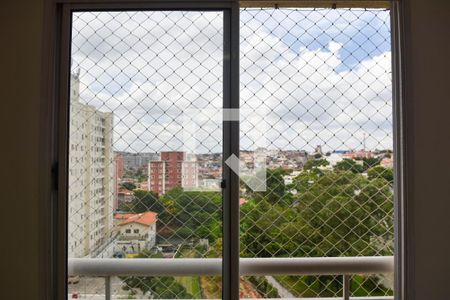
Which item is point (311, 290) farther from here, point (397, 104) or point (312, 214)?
point (397, 104)

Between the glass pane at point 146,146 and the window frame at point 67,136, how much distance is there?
5cm

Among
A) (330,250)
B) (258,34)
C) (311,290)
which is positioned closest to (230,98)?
(258,34)

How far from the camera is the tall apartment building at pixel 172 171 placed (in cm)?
163

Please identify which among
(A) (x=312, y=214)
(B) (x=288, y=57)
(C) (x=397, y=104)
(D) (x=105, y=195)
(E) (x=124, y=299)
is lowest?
(E) (x=124, y=299)

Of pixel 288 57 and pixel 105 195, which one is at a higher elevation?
pixel 288 57

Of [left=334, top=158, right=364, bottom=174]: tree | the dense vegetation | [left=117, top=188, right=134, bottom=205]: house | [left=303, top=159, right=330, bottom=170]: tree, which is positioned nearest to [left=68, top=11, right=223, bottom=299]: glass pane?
[left=117, top=188, right=134, bottom=205]: house

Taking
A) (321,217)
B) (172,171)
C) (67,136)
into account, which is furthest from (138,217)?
(321,217)

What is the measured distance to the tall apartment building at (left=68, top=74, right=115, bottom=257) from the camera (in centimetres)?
163

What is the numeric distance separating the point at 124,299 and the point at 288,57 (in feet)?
5.18

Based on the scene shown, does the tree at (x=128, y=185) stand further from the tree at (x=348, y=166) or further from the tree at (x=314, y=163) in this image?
the tree at (x=348, y=166)

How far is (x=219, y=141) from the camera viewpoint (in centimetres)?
162

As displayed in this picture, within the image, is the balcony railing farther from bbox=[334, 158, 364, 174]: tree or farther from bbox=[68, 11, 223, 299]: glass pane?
bbox=[334, 158, 364, 174]: tree

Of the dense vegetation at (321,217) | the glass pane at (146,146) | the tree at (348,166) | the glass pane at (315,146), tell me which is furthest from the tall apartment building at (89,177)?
the tree at (348,166)

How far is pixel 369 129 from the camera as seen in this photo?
168 centimetres
